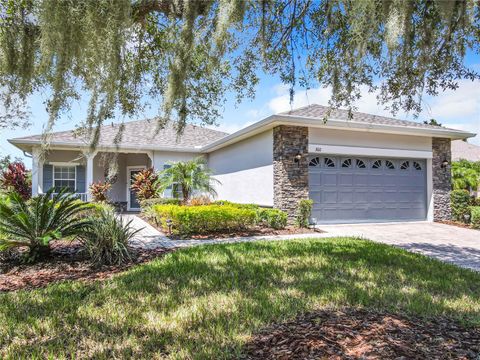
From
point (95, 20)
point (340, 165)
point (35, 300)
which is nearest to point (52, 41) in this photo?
point (95, 20)

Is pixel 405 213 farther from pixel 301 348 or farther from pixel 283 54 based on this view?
pixel 301 348

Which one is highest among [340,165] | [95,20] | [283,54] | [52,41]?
[283,54]

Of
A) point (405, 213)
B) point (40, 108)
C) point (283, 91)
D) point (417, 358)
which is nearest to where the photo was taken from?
point (417, 358)

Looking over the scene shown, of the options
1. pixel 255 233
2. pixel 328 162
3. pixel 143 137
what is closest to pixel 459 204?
pixel 328 162

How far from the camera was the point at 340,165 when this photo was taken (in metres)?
11.7

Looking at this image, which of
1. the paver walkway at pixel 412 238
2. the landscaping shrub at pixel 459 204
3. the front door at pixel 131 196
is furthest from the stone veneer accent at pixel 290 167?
the front door at pixel 131 196

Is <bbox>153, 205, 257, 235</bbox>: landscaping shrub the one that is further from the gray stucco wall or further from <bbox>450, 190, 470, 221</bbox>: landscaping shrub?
<bbox>450, 190, 470, 221</bbox>: landscaping shrub

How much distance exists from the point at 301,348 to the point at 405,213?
11.6 meters

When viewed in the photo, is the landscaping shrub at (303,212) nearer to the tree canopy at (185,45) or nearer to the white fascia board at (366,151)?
the white fascia board at (366,151)

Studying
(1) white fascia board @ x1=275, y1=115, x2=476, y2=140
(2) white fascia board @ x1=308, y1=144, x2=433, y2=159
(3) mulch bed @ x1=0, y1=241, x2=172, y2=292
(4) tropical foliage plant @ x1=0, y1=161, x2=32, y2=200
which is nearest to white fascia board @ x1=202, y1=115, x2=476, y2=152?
(1) white fascia board @ x1=275, y1=115, x2=476, y2=140

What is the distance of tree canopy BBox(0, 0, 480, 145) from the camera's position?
Answer: 3.56 metres

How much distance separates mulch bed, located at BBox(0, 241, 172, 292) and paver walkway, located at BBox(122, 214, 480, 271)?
5.42 feet

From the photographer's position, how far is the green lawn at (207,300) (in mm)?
2732

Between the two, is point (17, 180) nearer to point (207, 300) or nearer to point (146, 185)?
point (146, 185)
